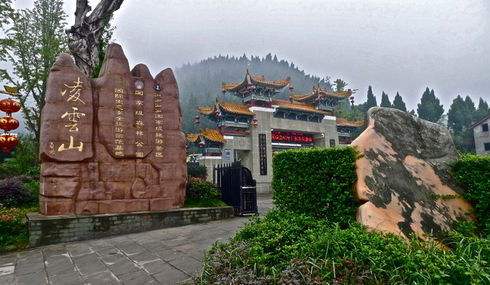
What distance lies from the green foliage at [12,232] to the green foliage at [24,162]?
705 cm

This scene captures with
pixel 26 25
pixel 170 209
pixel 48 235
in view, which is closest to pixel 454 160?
pixel 170 209

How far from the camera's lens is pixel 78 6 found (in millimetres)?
10062

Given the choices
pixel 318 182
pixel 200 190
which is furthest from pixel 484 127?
pixel 318 182

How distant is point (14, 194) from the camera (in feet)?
27.7

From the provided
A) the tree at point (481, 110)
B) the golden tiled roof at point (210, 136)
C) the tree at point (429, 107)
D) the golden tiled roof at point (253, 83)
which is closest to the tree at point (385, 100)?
the tree at point (429, 107)

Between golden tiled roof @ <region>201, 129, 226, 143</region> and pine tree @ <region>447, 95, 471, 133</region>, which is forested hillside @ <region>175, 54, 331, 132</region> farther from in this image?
golden tiled roof @ <region>201, 129, 226, 143</region>

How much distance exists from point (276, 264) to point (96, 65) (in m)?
9.15

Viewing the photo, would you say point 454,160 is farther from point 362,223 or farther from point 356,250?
point 356,250

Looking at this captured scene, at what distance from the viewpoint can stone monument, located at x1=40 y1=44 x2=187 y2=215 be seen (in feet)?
23.2

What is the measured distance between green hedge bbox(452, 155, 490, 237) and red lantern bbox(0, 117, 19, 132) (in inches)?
443

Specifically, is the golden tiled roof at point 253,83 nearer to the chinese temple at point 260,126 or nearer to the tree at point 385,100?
the chinese temple at point 260,126

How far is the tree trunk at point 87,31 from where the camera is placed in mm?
9852

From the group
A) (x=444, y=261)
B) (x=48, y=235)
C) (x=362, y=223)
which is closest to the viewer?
(x=444, y=261)

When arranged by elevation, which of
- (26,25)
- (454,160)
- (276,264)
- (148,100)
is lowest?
(276,264)
